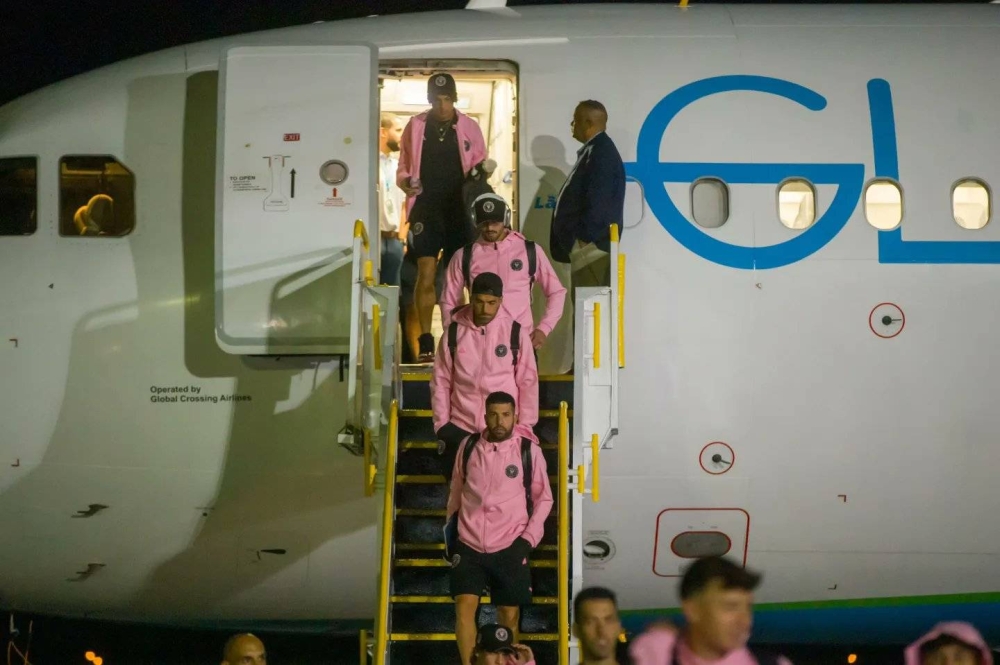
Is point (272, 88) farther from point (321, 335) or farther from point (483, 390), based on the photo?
point (483, 390)

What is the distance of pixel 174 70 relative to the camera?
7.88m

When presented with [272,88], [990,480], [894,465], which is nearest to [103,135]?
[272,88]

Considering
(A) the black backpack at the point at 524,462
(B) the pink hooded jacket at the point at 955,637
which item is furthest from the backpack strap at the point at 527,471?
(B) the pink hooded jacket at the point at 955,637

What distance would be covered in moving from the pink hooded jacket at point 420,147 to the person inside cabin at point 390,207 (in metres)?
0.56

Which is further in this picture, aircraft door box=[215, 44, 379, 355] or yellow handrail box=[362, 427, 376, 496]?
aircraft door box=[215, 44, 379, 355]

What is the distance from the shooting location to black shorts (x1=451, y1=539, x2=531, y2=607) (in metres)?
5.61

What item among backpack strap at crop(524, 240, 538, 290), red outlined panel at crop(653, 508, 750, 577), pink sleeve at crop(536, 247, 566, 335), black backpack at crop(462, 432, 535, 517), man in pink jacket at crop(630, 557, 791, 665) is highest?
backpack strap at crop(524, 240, 538, 290)

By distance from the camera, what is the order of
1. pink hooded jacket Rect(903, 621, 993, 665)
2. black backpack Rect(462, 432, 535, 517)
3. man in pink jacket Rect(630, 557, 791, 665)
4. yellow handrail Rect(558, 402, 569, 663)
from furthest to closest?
yellow handrail Rect(558, 402, 569, 663) < black backpack Rect(462, 432, 535, 517) < pink hooded jacket Rect(903, 621, 993, 665) < man in pink jacket Rect(630, 557, 791, 665)

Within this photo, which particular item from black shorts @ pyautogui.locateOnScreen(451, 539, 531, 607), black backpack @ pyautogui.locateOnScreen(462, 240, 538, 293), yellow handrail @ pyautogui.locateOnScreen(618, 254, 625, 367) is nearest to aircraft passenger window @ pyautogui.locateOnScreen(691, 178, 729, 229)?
yellow handrail @ pyautogui.locateOnScreen(618, 254, 625, 367)

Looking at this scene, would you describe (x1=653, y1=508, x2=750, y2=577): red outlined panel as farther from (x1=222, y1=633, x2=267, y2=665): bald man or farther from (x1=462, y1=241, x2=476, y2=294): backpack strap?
(x1=222, y1=633, x2=267, y2=665): bald man

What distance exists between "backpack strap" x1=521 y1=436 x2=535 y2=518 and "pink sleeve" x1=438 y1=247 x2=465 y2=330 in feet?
3.46

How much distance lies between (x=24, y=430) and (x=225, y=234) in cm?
194

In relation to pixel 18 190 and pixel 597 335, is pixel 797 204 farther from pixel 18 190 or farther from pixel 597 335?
pixel 18 190

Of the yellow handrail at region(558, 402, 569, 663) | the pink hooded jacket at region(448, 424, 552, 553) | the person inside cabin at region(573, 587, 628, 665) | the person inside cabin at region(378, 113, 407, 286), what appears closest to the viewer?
the person inside cabin at region(573, 587, 628, 665)
